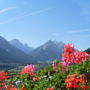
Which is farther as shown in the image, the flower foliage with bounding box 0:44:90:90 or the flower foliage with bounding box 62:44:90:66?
the flower foliage with bounding box 62:44:90:66

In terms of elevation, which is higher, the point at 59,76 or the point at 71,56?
the point at 71,56

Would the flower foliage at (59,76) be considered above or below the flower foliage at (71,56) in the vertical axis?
below

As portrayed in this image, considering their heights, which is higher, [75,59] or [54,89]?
[75,59]

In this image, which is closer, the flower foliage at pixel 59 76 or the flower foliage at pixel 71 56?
the flower foliage at pixel 59 76

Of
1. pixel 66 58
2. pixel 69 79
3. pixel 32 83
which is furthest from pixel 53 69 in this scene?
pixel 69 79

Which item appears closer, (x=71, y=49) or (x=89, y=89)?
(x=89, y=89)

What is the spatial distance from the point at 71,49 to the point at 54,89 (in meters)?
3.36

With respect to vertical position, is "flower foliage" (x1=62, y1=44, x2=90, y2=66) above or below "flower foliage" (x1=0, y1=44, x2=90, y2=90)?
above

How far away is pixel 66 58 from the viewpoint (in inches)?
548

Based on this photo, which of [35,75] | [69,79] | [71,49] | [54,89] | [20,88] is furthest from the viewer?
[71,49]

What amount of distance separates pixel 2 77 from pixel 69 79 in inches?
160

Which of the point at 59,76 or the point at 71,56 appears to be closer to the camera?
the point at 59,76

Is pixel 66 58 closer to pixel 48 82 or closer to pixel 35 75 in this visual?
pixel 35 75

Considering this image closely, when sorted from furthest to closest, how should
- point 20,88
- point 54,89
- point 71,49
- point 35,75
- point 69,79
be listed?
point 71,49 < point 35,75 < point 20,88 < point 54,89 < point 69,79
